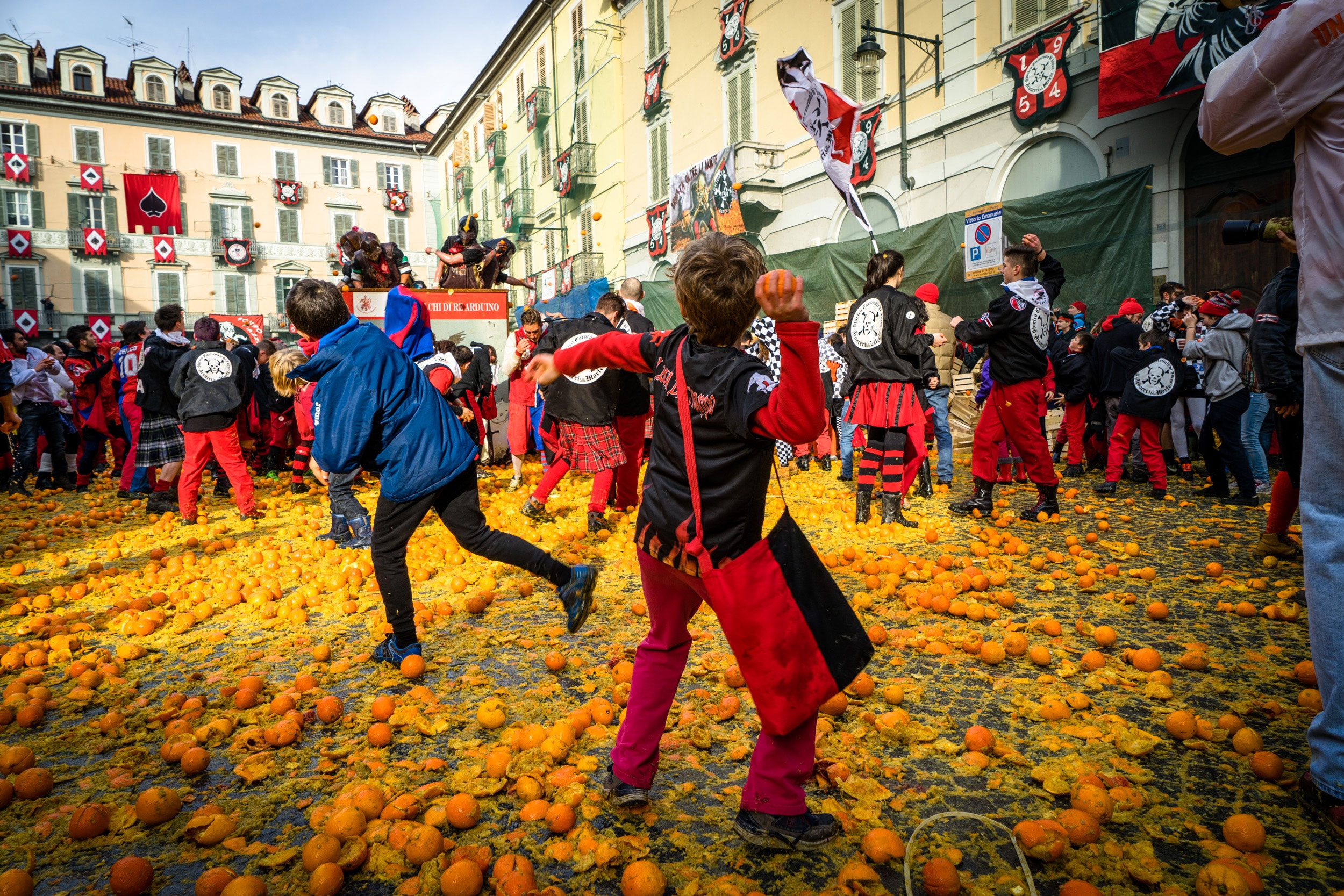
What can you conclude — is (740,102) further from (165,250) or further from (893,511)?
(165,250)

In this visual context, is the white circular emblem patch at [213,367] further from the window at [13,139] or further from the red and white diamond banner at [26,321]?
the window at [13,139]

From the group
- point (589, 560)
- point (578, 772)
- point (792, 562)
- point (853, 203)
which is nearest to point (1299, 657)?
point (792, 562)

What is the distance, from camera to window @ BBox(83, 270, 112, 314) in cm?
4247

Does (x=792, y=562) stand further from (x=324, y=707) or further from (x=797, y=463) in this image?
(x=797, y=463)

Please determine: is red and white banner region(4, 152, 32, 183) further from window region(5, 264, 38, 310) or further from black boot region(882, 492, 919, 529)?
black boot region(882, 492, 919, 529)

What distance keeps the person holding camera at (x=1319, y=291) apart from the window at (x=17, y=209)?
56929 mm

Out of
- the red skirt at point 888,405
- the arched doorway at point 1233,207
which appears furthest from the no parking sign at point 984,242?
the red skirt at point 888,405

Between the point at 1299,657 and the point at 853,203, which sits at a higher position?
the point at 853,203

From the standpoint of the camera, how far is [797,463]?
10648mm

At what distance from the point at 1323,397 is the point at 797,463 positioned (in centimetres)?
851

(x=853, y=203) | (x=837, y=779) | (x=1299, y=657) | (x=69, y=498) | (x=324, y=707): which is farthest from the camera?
(x=69, y=498)

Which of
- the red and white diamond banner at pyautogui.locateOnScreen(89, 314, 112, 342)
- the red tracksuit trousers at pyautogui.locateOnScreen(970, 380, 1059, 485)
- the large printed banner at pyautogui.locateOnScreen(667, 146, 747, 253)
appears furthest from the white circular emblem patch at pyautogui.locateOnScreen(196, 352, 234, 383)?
the red and white diamond banner at pyautogui.locateOnScreen(89, 314, 112, 342)

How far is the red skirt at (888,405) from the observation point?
20.2ft

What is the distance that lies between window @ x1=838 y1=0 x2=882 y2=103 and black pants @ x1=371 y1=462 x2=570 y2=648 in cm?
1650
